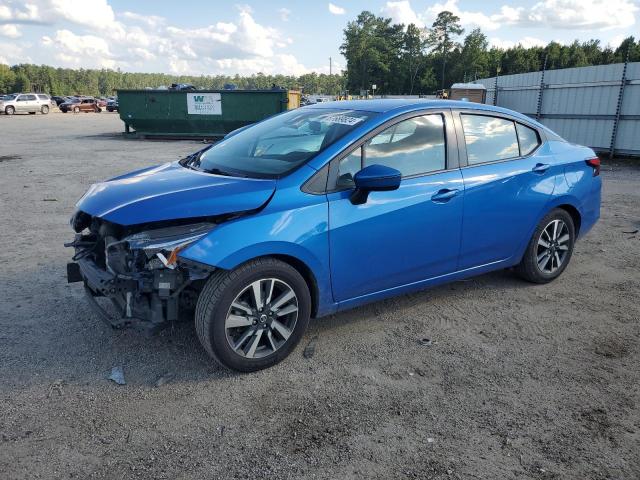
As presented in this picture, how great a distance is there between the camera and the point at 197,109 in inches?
806

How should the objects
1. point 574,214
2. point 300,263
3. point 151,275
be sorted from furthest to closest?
point 574,214
point 300,263
point 151,275

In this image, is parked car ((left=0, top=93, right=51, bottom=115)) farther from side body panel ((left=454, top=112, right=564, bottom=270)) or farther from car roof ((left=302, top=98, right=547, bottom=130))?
side body panel ((left=454, top=112, right=564, bottom=270))

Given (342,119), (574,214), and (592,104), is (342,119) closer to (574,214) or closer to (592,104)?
(574,214)

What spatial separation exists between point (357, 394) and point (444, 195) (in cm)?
162

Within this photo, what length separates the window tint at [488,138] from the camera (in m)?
4.16

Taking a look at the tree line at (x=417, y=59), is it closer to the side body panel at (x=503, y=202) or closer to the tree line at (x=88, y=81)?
the tree line at (x=88, y=81)

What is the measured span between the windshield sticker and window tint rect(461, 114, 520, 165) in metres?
0.98

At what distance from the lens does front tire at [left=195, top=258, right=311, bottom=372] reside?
3.06 m

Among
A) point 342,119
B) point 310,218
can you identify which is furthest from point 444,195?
point 310,218

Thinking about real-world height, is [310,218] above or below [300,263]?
above

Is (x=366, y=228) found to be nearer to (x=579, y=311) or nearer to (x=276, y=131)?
(x=276, y=131)

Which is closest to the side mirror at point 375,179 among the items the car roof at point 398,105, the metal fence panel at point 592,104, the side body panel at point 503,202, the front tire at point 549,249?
the car roof at point 398,105

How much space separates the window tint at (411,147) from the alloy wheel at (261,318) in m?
1.11

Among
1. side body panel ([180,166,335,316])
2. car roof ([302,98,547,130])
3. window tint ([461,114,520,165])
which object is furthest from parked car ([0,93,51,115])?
side body panel ([180,166,335,316])
